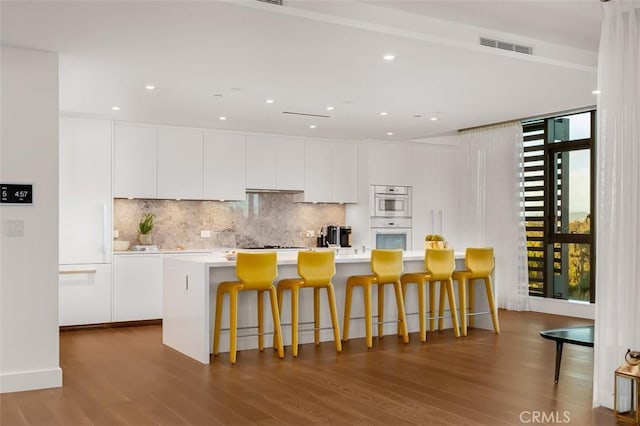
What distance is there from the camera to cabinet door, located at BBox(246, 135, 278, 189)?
361 inches

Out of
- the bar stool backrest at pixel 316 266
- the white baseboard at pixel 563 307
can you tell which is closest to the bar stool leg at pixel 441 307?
the bar stool backrest at pixel 316 266

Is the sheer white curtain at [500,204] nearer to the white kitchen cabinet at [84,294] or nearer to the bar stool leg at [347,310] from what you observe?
the bar stool leg at [347,310]

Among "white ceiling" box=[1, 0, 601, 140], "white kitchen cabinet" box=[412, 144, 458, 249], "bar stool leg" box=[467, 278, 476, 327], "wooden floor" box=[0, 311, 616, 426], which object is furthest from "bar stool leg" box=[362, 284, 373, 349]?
"white kitchen cabinet" box=[412, 144, 458, 249]

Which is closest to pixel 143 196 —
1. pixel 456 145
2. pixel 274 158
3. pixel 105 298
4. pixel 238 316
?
pixel 105 298

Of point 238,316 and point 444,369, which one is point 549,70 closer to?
point 444,369

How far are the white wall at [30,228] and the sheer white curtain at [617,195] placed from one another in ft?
13.4

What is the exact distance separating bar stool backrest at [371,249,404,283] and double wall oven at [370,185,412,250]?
3.04 metres

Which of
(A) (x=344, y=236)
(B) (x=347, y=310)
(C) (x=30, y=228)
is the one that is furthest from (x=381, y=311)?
(C) (x=30, y=228)

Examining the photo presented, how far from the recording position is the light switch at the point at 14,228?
4977mm

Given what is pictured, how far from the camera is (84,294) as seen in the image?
7895mm

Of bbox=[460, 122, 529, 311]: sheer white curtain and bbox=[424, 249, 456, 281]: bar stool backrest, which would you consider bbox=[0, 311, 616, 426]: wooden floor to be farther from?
bbox=[460, 122, 529, 311]: sheer white curtain

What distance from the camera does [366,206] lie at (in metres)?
9.85

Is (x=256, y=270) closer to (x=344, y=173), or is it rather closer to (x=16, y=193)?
(x=16, y=193)

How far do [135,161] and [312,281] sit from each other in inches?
135
